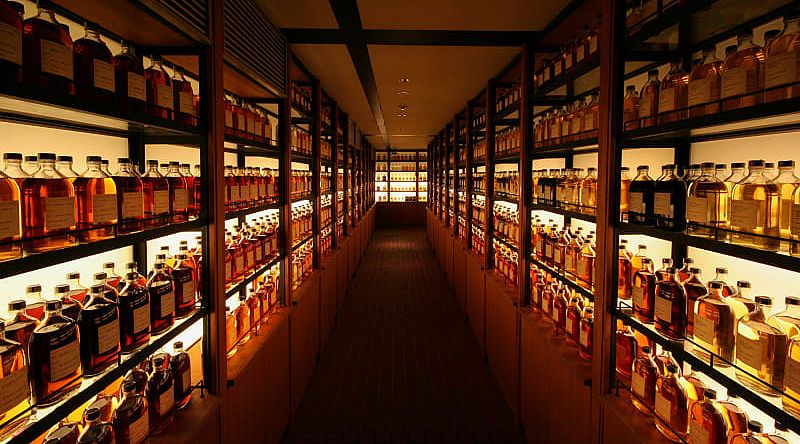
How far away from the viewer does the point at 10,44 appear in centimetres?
102

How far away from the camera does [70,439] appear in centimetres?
124

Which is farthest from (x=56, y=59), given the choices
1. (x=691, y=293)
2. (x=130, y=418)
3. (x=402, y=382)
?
(x=402, y=382)

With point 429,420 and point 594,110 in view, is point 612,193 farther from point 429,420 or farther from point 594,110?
point 429,420

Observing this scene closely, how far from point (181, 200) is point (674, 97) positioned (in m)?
1.86

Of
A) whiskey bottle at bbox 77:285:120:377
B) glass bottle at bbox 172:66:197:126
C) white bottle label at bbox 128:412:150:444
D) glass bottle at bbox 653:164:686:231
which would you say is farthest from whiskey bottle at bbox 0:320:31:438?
glass bottle at bbox 653:164:686:231

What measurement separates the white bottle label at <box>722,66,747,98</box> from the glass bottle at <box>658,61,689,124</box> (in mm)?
240

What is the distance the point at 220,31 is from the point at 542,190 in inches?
80.0

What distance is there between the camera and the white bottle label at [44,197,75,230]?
3.76ft

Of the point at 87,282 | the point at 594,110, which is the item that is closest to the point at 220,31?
the point at 87,282

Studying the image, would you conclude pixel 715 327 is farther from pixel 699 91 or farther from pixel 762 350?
pixel 699 91

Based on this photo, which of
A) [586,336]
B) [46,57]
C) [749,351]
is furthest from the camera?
[586,336]

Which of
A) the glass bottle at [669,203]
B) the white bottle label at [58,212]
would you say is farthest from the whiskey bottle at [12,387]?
the glass bottle at [669,203]

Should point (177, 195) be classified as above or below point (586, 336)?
above

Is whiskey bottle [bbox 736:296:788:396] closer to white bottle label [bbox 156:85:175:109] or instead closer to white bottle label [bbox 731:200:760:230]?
white bottle label [bbox 731:200:760:230]
